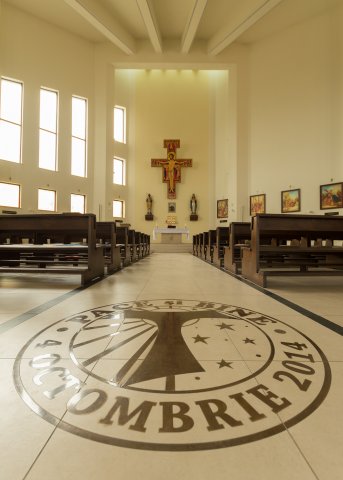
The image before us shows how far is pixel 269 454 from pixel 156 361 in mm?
617

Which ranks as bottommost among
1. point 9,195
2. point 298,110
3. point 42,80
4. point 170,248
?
point 170,248

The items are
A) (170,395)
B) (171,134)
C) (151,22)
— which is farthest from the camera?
(171,134)

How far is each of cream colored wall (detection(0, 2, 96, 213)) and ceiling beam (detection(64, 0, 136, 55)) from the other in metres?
1.54

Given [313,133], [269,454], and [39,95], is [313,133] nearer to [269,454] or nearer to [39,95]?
[39,95]

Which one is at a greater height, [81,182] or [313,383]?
[81,182]

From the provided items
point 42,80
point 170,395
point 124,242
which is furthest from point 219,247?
point 42,80

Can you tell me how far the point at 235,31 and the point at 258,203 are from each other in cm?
629

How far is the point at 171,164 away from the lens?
14.1 meters

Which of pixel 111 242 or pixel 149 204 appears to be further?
pixel 149 204

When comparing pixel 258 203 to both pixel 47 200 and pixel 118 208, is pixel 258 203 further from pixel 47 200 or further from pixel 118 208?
pixel 47 200

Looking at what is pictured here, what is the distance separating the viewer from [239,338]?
157 centimetres

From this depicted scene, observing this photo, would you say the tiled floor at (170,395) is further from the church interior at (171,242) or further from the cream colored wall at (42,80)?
the cream colored wall at (42,80)

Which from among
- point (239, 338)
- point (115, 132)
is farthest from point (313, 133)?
point (239, 338)

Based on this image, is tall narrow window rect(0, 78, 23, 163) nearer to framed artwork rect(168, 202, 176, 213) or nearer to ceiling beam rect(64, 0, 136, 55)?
ceiling beam rect(64, 0, 136, 55)
